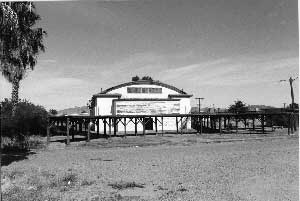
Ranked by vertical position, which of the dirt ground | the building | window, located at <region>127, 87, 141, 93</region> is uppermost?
window, located at <region>127, 87, 141, 93</region>

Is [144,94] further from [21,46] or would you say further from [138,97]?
[21,46]

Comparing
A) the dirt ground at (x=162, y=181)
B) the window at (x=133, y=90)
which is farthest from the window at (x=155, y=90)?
the dirt ground at (x=162, y=181)

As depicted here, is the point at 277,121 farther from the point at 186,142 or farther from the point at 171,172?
the point at 171,172

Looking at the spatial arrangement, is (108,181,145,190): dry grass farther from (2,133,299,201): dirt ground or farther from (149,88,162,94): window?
(149,88,162,94): window

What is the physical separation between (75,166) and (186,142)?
17192 millimetres

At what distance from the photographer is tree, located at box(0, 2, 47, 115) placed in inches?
734

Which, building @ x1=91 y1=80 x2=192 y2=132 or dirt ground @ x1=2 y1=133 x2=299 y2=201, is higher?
building @ x1=91 y1=80 x2=192 y2=132

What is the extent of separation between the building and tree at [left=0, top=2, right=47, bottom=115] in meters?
14.2

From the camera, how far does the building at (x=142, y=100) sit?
46.4 m

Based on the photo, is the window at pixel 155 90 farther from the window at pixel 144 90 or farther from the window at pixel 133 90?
the window at pixel 133 90

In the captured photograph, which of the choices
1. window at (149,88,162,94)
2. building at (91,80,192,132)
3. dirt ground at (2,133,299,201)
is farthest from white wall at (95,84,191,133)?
dirt ground at (2,133,299,201)

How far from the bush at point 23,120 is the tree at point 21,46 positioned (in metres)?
1.49

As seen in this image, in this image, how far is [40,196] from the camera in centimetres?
1077

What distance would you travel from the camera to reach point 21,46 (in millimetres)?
22844
